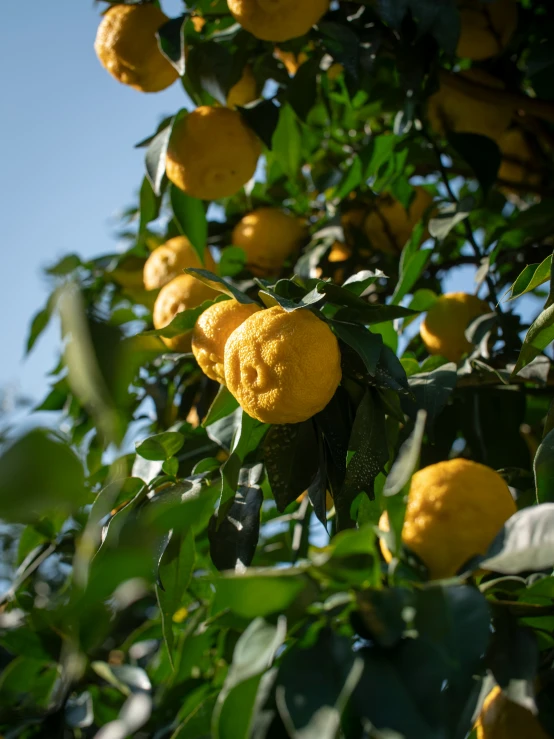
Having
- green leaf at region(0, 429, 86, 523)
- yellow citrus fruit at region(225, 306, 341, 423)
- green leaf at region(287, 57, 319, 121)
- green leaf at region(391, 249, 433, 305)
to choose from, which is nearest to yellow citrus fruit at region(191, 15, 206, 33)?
green leaf at region(287, 57, 319, 121)

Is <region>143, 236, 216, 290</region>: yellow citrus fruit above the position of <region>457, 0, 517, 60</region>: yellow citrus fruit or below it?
below

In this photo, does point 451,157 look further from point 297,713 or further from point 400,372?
point 297,713

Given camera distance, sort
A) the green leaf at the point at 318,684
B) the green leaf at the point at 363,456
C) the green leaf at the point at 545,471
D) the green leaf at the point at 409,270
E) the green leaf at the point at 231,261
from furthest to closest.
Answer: the green leaf at the point at 231,261 → the green leaf at the point at 409,270 → the green leaf at the point at 363,456 → the green leaf at the point at 545,471 → the green leaf at the point at 318,684

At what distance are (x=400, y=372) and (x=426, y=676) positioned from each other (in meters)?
0.44

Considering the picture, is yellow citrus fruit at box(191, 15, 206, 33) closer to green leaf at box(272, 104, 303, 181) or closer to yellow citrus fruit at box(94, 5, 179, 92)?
yellow citrus fruit at box(94, 5, 179, 92)

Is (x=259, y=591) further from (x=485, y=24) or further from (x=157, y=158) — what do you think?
(x=485, y=24)

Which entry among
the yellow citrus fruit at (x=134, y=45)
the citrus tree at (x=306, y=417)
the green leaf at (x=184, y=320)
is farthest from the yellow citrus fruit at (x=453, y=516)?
the yellow citrus fruit at (x=134, y=45)

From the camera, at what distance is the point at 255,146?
4.70ft

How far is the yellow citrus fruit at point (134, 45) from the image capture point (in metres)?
1.40

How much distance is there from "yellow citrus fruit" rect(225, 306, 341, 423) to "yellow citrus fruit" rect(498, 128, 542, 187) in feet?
3.71

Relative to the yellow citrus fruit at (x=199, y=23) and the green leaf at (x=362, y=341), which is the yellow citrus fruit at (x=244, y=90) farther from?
the green leaf at (x=362, y=341)

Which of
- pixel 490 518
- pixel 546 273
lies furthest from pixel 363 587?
pixel 546 273

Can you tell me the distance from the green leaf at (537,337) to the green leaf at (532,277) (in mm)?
39

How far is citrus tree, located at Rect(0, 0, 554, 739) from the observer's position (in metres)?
0.53
